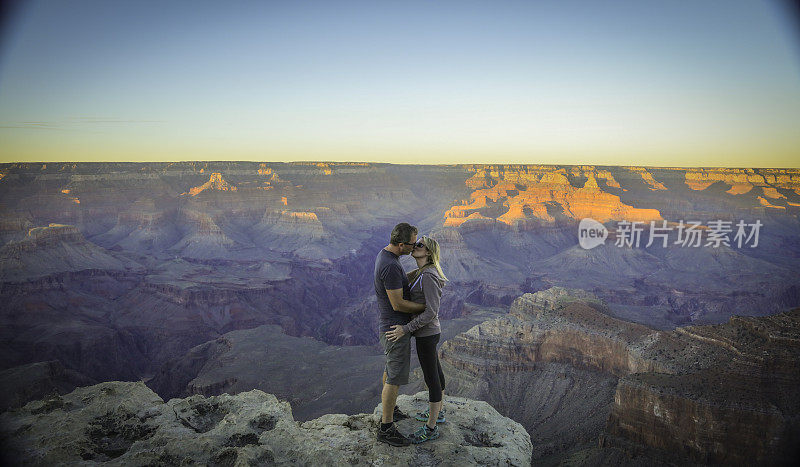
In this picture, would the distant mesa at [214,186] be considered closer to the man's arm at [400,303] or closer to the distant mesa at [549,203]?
the distant mesa at [549,203]

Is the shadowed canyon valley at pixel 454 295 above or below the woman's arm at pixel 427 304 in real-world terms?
below

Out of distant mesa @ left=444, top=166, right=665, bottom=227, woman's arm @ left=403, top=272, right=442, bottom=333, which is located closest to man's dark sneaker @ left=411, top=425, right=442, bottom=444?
Result: woman's arm @ left=403, top=272, right=442, bottom=333

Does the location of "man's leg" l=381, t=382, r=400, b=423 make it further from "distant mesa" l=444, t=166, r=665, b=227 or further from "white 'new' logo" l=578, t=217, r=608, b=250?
"distant mesa" l=444, t=166, r=665, b=227

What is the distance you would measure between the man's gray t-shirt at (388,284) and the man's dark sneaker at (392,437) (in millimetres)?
1817

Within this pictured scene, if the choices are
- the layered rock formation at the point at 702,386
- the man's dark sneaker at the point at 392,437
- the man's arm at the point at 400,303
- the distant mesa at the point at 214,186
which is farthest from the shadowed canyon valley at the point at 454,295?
the man's arm at the point at 400,303

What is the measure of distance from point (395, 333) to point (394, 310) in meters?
0.44

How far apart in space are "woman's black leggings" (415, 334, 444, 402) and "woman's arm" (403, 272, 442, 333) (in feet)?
1.67

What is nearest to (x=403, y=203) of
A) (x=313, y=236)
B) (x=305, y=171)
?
(x=305, y=171)

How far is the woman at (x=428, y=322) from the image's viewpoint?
8141 mm

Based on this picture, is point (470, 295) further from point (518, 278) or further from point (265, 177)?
point (265, 177)

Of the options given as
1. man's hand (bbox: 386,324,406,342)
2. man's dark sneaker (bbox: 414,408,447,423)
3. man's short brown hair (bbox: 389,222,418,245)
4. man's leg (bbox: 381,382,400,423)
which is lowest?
man's dark sneaker (bbox: 414,408,447,423)

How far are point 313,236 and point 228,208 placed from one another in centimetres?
3152

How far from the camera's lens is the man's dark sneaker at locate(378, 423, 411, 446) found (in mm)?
8359

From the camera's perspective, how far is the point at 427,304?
8.13 metres
